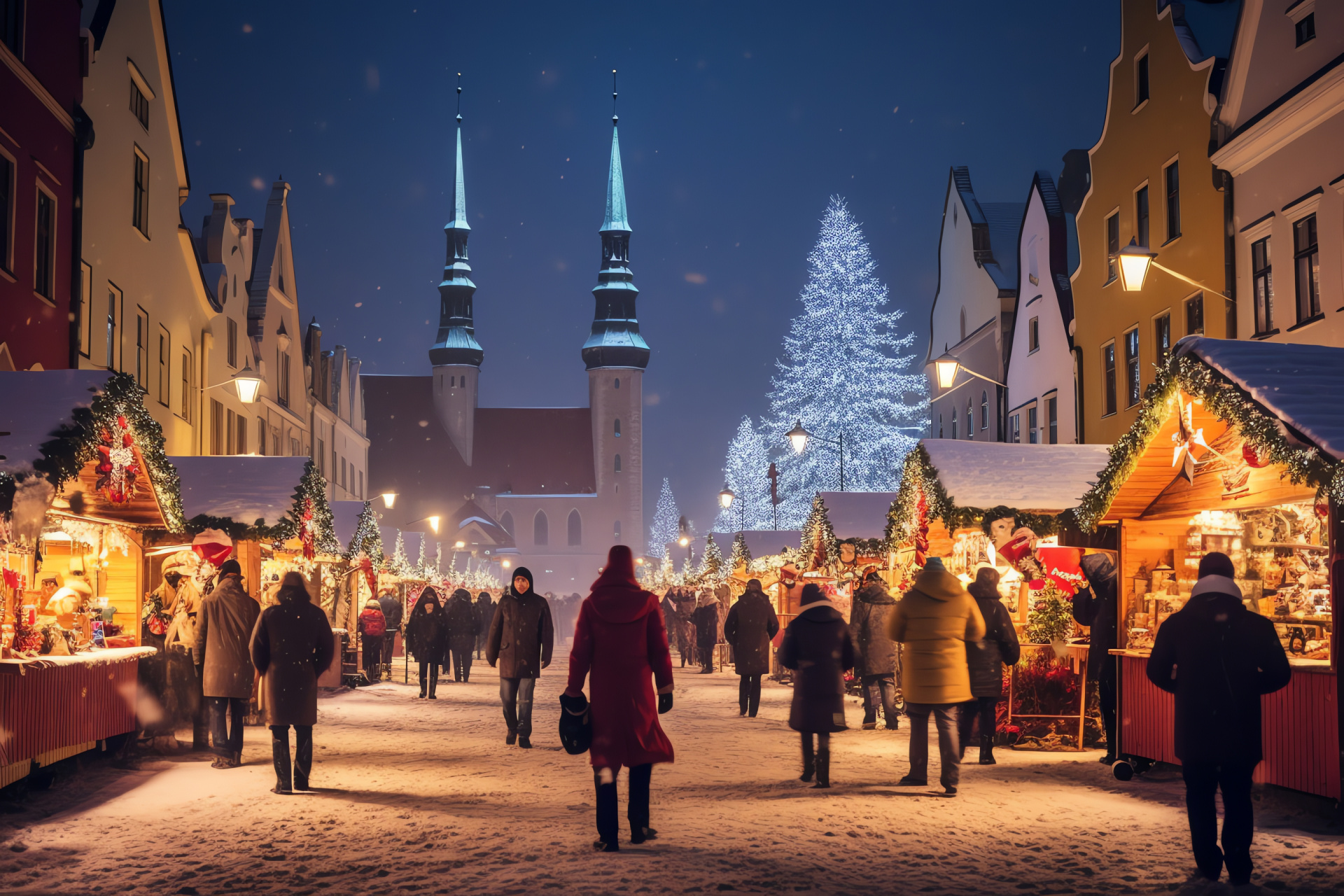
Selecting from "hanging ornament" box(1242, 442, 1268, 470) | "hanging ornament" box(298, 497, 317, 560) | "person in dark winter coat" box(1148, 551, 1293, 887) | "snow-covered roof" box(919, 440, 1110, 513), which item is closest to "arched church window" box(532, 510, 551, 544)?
"hanging ornament" box(298, 497, 317, 560)

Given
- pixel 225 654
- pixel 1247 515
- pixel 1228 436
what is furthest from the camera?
pixel 225 654

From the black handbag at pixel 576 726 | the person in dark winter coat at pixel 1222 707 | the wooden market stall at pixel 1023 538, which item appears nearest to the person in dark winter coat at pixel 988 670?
the wooden market stall at pixel 1023 538

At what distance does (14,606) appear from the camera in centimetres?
1111

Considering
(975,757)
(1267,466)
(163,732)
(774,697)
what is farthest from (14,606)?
(774,697)

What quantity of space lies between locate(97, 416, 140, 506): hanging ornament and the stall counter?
1.50 meters

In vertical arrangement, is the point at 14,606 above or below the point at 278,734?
above

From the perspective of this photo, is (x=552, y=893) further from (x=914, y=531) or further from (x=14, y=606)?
(x=914, y=531)

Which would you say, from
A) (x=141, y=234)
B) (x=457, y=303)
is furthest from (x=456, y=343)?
(x=141, y=234)

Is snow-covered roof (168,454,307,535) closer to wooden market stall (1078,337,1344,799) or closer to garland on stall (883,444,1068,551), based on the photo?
garland on stall (883,444,1068,551)

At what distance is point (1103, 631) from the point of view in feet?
40.9

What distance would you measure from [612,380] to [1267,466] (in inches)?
3855

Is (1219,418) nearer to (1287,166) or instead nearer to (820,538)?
(1287,166)

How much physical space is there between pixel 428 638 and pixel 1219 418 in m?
14.3

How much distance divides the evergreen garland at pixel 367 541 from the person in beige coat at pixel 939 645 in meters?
17.2
